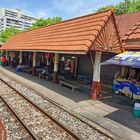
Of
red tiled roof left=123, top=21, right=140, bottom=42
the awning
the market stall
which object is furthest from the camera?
the market stall

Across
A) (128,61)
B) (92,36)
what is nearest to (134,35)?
(92,36)

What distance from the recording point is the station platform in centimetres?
807

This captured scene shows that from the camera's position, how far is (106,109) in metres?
10.5

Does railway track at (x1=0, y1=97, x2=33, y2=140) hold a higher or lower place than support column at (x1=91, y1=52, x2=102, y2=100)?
lower

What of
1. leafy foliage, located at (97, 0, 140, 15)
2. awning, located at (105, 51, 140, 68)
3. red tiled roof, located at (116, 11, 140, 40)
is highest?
leafy foliage, located at (97, 0, 140, 15)

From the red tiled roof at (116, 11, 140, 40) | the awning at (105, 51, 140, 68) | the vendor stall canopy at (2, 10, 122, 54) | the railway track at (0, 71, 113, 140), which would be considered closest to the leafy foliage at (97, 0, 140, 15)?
the red tiled roof at (116, 11, 140, 40)

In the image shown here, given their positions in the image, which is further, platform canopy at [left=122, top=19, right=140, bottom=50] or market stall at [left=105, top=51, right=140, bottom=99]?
market stall at [left=105, top=51, right=140, bottom=99]

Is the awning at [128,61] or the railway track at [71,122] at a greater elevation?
the awning at [128,61]

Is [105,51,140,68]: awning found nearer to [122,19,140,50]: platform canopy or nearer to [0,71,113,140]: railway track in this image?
[122,19,140,50]: platform canopy

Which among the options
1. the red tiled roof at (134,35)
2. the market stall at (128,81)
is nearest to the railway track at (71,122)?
the market stall at (128,81)

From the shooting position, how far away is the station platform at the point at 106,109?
807 cm

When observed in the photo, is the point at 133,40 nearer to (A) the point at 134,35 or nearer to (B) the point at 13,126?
(A) the point at 134,35

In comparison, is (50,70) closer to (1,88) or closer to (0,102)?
(1,88)

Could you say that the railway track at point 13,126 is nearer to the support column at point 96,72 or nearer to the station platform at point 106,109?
the station platform at point 106,109
